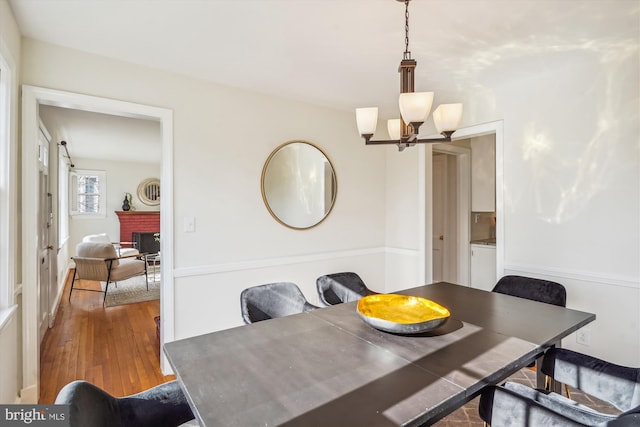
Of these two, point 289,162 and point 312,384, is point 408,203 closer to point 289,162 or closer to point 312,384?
point 289,162

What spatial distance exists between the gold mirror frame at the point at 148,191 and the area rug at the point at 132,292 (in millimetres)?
2519

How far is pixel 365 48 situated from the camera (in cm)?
224

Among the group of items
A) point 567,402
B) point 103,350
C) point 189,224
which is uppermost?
point 189,224

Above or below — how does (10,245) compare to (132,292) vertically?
above

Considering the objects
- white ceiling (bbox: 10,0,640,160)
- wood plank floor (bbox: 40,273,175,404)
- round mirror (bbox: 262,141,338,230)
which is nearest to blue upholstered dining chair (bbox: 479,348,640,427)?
white ceiling (bbox: 10,0,640,160)

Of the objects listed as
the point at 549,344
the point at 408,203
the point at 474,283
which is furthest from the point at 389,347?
the point at 474,283

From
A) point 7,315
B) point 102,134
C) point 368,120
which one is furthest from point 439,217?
point 102,134

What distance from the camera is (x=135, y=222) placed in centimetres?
769

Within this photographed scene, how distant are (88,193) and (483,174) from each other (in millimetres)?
8070

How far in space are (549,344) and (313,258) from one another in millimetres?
2280

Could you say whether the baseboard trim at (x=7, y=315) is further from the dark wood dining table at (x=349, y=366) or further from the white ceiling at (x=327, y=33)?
the white ceiling at (x=327, y=33)

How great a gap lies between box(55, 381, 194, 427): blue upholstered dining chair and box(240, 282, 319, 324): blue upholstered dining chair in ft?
2.92

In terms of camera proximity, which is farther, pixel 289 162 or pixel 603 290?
pixel 289 162

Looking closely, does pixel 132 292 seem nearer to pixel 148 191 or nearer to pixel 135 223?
pixel 135 223
